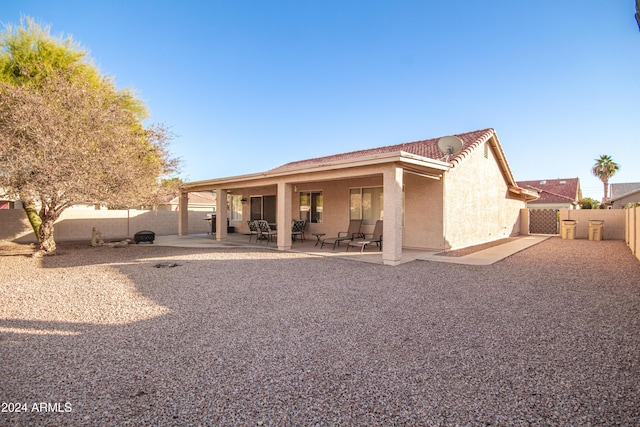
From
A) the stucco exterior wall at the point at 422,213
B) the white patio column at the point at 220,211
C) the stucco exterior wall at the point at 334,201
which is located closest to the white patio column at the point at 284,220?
the stucco exterior wall at the point at 334,201

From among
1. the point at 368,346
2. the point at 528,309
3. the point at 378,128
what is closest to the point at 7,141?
the point at 368,346

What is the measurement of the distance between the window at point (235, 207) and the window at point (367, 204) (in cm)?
829

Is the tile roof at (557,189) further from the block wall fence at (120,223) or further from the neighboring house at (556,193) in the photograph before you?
the block wall fence at (120,223)

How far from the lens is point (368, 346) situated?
346 centimetres

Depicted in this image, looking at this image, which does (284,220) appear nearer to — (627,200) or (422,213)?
(422,213)

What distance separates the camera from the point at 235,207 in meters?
19.1

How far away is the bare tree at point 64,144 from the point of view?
812 cm

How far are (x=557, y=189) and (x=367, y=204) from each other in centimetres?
2854

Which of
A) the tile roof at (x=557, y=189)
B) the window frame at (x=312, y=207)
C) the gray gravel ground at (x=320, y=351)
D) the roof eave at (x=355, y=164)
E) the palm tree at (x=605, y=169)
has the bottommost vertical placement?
the gray gravel ground at (x=320, y=351)

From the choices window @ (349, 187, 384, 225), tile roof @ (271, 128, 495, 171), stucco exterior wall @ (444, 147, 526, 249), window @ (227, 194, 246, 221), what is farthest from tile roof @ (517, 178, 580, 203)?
window @ (227, 194, 246, 221)

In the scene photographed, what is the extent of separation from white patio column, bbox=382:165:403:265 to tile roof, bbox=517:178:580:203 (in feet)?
76.5

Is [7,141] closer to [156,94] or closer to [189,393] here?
[156,94]

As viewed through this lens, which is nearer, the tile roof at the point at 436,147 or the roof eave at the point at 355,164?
the roof eave at the point at 355,164

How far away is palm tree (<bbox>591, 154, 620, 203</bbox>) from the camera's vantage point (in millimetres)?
34188
